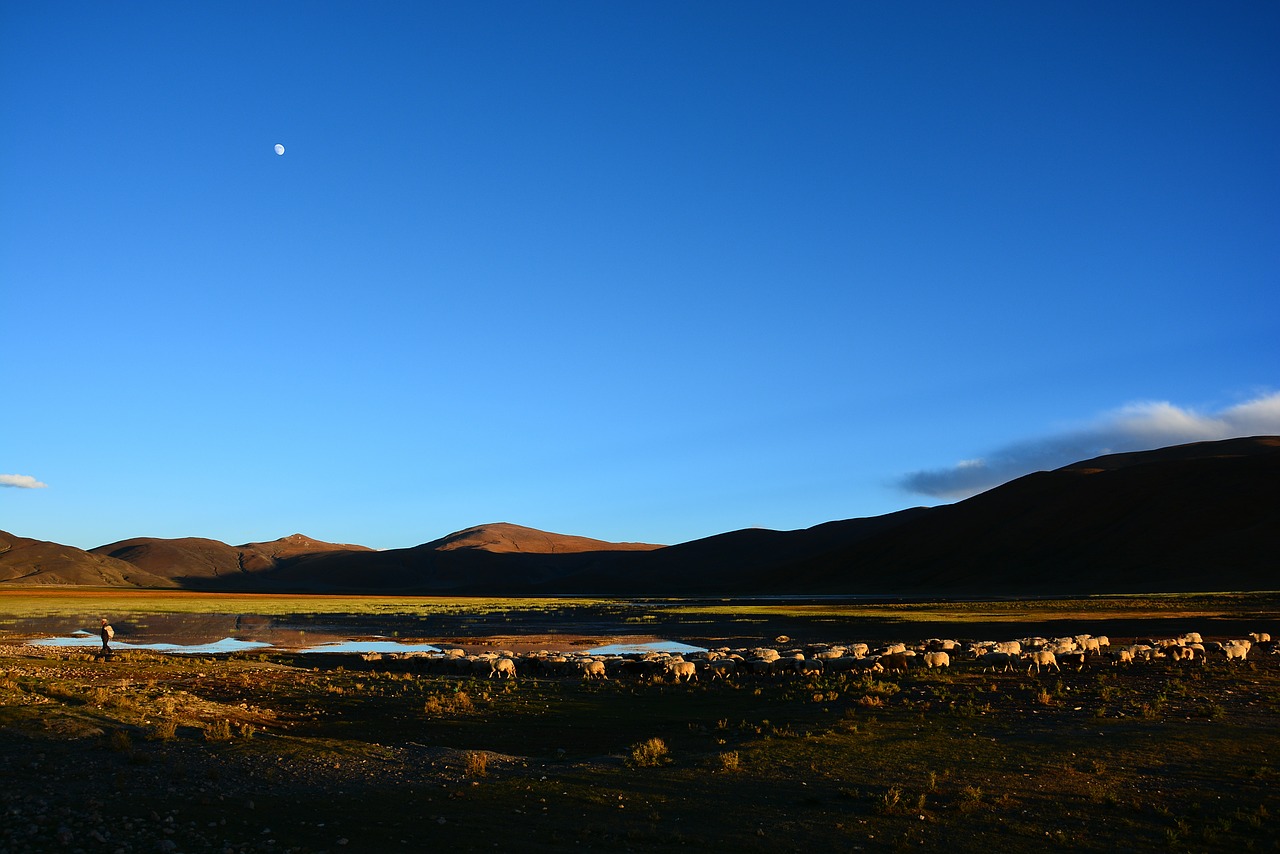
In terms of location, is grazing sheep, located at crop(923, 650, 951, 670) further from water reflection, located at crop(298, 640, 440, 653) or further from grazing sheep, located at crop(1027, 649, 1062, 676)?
water reflection, located at crop(298, 640, 440, 653)

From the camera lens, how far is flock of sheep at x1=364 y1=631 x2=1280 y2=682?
26562 millimetres

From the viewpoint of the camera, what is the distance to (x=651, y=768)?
13422 mm

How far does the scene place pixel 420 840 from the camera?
971 cm

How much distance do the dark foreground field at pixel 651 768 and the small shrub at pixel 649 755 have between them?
64 millimetres

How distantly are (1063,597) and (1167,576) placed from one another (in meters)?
12.9

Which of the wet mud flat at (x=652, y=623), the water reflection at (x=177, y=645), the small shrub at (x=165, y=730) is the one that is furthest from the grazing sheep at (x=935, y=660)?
the water reflection at (x=177, y=645)

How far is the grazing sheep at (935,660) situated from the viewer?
87.9 ft

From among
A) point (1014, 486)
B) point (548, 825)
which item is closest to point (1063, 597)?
point (1014, 486)

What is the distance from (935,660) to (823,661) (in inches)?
131

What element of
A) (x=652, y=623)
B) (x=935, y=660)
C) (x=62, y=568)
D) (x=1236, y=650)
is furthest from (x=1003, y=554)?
(x=62, y=568)

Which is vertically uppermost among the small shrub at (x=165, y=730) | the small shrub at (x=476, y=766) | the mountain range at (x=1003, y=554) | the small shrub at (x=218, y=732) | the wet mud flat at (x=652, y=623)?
the mountain range at (x=1003, y=554)

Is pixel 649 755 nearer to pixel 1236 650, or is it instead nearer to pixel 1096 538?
pixel 1236 650

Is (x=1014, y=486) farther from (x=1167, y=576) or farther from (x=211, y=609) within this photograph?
(x=211, y=609)

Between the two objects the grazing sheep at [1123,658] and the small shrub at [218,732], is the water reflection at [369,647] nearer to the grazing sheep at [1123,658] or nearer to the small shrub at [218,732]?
the small shrub at [218,732]
